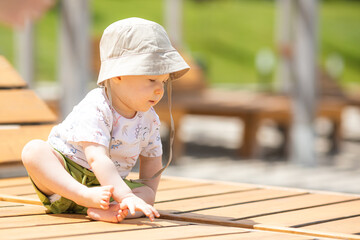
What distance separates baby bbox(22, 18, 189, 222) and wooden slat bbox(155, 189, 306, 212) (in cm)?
21

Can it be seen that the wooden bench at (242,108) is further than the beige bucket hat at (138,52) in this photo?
Yes

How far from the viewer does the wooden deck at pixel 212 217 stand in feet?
7.22

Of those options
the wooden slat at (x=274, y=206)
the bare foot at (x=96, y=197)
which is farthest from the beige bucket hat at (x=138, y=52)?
the wooden slat at (x=274, y=206)

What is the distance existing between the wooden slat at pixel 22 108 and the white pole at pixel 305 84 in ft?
12.0

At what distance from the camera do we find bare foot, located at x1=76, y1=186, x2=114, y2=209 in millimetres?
2266

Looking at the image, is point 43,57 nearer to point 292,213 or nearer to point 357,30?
point 357,30

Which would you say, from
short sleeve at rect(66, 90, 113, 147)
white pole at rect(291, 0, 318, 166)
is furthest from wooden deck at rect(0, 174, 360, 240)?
white pole at rect(291, 0, 318, 166)

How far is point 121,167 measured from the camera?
98.5 inches

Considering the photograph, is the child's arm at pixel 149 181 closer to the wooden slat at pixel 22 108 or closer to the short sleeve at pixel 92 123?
the short sleeve at pixel 92 123

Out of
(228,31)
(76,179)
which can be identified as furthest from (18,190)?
(228,31)

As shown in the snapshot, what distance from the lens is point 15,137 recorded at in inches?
133

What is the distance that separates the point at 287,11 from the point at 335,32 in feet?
38.6

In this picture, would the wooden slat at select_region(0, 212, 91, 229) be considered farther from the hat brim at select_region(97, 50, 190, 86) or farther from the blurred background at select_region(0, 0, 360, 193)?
the blurred background at select_region(0, 0, 360, 193)

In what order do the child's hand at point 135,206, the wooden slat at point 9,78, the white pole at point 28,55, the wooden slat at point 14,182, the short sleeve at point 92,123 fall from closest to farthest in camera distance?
the child's hand at point 135,206, the short sleeve at point 92,123, the wooden slat at point 14,182, the wooden slat at point 9,78, the white pole at point 28,55
